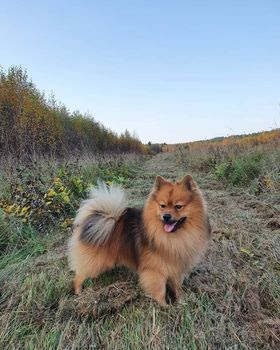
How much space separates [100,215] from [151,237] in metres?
0.54

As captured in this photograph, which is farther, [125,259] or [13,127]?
[13,127]

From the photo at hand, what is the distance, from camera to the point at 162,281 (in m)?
2.50

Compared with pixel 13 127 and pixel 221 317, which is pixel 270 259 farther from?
pixel 13 127

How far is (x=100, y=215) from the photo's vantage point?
2736 mm

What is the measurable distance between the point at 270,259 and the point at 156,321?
161cm

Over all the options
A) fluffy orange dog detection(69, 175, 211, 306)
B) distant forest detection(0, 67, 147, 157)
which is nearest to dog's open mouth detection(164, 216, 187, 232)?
fluffy orange dog detection(69, 175, 211, 306)

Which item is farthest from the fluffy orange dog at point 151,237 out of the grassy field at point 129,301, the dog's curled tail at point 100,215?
the grassy field at point 129,301

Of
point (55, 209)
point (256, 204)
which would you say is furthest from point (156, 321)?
point (256, 204)

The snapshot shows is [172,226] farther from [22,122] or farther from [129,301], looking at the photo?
[22,122]

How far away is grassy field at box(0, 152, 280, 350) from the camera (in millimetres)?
2105

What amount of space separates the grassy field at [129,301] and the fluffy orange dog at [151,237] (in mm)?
179

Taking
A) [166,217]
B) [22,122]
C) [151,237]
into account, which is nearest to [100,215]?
[151,237]

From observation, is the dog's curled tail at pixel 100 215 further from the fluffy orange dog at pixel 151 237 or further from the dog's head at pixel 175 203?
the dog's head at pixel 175 203

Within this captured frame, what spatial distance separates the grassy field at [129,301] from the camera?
2.11 m
